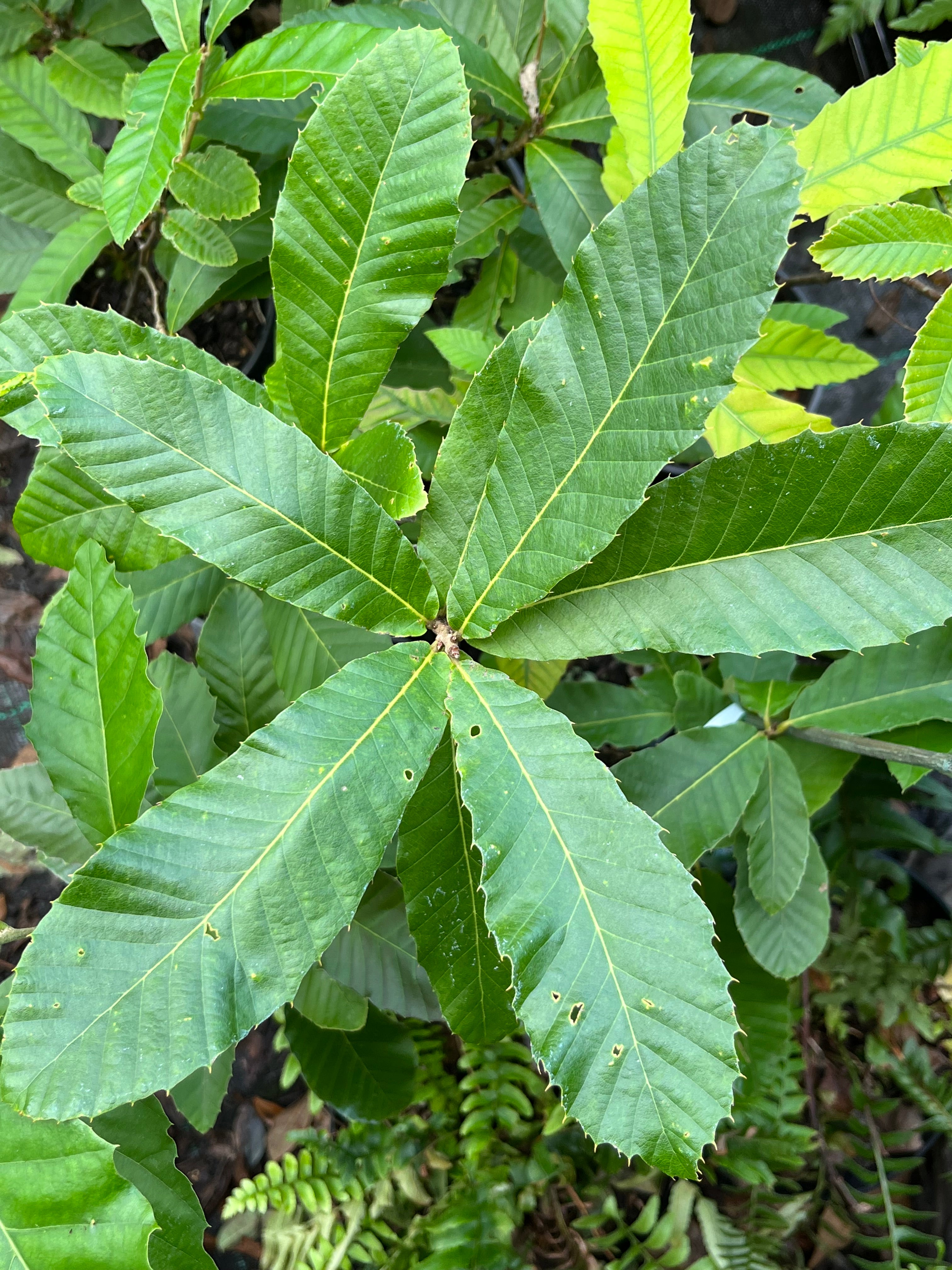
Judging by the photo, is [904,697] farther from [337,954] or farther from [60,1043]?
[60,1043]

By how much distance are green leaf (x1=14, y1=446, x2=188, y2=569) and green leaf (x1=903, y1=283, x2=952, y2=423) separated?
823 mm

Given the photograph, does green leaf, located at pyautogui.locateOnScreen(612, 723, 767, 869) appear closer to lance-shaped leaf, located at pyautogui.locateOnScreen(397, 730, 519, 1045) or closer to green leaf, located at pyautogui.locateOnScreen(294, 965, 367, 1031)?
lance-shaped leaf, located at pyautogui.locateOnScreen(397, 730, 519, 1045)

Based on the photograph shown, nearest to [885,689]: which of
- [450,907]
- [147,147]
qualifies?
[450,907]

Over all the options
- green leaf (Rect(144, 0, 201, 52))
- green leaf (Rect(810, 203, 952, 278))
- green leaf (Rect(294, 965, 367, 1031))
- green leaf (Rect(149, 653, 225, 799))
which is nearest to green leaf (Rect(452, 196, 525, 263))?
green leaf (Rect(144, 0, 201, 52))

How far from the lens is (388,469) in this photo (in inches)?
28.9

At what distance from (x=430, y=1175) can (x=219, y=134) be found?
194 cm

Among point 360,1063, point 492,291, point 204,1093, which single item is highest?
point 492,291

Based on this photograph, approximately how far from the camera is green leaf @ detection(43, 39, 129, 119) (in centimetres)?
124

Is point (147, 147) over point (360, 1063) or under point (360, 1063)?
over

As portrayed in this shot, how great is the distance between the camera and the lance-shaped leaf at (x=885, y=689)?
3.27ft

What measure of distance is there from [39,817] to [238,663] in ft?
1.09

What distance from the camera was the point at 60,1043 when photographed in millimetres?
566

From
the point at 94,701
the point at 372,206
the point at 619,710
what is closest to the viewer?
the point at 372,206

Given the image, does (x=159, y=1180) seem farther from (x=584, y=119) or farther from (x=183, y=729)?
(x=584, y=119)
